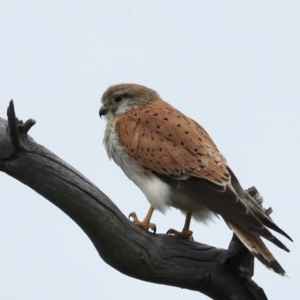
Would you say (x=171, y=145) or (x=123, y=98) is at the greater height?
(x=123, y=98)

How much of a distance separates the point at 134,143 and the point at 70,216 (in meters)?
1.21

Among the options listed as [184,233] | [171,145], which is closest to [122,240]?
[184,233]

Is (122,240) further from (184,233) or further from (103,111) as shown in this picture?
(103,111)

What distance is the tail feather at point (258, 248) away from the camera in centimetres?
477

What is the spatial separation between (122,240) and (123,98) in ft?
6.74

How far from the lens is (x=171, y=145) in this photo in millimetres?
5879

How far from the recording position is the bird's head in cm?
669

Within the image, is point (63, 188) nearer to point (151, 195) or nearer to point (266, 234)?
point (151, 195)

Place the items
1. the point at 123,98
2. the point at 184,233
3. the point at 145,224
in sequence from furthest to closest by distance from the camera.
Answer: the point at 123,98, the point at 184,233, the point at 145,224

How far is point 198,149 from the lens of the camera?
5758 millimetres

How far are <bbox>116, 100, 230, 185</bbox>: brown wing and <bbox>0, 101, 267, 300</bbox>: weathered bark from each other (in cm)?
58

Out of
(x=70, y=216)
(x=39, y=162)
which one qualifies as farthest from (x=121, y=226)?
(x=39, y=162)

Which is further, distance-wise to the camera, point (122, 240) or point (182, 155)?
point (182, 155)

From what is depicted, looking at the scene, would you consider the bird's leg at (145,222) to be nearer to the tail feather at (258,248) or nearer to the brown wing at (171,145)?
the brown wing at (171,145)
